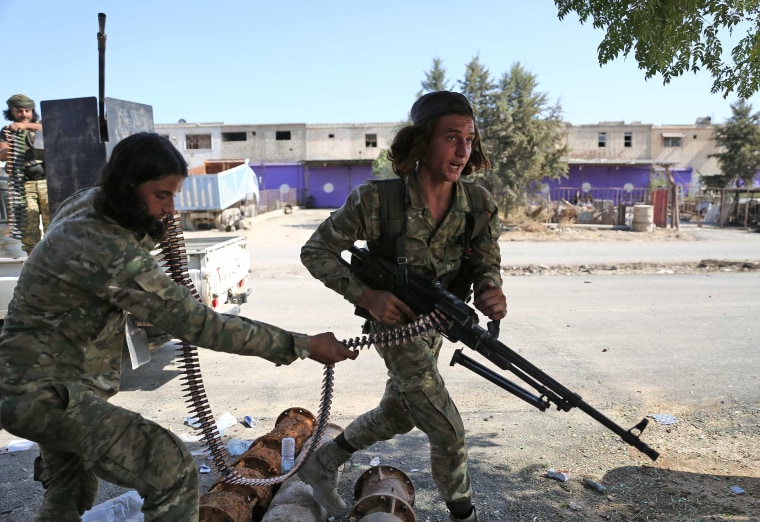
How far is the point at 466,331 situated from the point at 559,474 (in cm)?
155

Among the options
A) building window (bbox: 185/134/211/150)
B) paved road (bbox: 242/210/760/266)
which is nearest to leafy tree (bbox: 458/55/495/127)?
paved road (bbox: 242/210/760/266)

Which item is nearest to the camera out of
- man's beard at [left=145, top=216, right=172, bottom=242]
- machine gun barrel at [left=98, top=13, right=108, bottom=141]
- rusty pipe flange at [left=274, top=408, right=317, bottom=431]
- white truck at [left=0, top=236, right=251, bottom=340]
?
man's beard at [left=145, top=216, right=172, bottom=242]

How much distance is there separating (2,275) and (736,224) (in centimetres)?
2878

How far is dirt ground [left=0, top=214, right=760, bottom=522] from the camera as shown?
11.3 feet

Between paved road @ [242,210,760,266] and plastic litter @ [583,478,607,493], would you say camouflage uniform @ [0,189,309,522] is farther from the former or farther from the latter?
paved road @ [242,210,760,266]

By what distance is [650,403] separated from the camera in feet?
17.0

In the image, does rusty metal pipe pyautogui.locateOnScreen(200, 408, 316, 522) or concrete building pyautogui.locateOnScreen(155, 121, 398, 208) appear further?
concrete building pyautogui.locateOnScreen(155, 121, 398, 208)

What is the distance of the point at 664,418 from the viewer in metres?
4.80

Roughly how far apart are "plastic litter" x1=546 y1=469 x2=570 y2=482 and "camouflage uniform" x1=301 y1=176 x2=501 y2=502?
100cm

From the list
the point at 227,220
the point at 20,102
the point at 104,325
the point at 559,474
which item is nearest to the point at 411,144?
the point at 104,325

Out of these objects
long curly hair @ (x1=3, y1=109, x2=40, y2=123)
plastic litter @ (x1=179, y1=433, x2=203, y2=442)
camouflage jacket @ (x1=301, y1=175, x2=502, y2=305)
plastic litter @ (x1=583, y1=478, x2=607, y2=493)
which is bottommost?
plastic litter @ (x1=179, y1=433, x2=203, y2=442)

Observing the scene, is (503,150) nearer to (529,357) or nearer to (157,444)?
(529,357)

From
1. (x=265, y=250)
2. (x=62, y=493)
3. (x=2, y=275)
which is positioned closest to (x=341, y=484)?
(x=62, y=493)

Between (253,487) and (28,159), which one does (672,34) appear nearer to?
(253,487)
